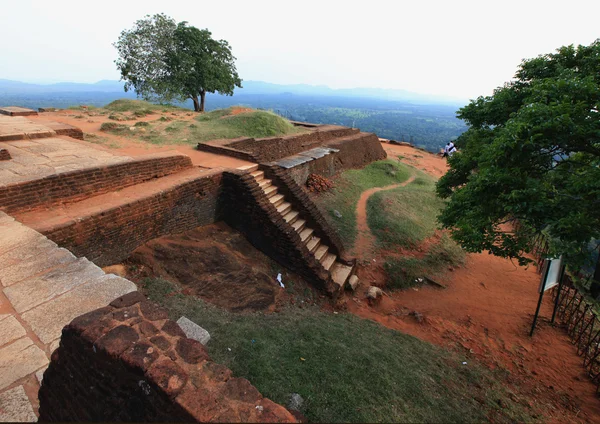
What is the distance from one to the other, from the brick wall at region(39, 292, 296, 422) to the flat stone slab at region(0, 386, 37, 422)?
0.31 feet

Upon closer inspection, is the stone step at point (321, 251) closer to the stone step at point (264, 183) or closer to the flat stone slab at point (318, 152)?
the stone step at point (264, 183)

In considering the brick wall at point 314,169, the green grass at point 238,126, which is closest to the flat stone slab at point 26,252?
the brick wall at point 314,169

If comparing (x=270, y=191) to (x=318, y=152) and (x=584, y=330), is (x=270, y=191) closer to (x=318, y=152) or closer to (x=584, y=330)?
(x=318, y=152)

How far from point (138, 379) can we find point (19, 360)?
55.6 inches

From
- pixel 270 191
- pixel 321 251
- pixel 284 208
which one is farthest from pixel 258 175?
pixel 321 251

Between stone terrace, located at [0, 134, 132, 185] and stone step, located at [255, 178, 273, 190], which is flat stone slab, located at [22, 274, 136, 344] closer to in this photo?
stone terrace, located at [0, 134, 132, 185]

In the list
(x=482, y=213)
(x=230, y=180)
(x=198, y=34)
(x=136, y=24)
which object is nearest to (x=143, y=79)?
(x=136, y=24)

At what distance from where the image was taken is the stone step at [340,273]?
24.6ft

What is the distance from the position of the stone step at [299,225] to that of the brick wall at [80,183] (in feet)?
10.6

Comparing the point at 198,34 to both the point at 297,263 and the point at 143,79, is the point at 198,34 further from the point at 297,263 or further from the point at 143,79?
the point at 297,263

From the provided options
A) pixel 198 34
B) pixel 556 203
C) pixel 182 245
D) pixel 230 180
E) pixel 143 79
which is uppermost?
pixel 198 34

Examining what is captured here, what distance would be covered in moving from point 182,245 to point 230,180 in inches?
78.8

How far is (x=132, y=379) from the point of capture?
203 centimetres

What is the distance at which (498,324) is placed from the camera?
714 cm
